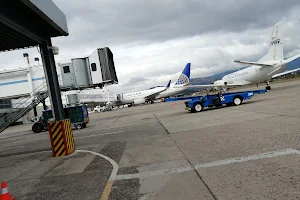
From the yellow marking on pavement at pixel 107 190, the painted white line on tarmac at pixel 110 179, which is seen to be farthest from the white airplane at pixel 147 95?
the yellow marking on pavement at pixel 107 190

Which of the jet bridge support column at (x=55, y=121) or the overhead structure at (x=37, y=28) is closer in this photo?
the overhead structure at (x=37, y=28)

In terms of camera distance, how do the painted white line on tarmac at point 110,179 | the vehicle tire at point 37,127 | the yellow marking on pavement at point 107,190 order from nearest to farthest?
the yellow marking on pavement at point 107,190
the painted white line on tarmac at point 110,179
the vehicle tire at point 37,127

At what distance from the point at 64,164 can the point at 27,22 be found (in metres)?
5.37

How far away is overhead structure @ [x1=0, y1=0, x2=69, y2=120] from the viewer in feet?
27.8

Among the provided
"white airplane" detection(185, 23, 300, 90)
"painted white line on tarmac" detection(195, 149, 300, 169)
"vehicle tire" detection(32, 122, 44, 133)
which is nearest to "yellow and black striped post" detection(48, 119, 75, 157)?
"painted white line on tarmac" detection(195, 149, 300, 169)

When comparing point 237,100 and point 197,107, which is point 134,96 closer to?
point 197,107

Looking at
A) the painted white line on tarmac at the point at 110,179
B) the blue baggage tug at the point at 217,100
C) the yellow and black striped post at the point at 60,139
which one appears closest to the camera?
the painted white line on tarmac at the point at 110,179

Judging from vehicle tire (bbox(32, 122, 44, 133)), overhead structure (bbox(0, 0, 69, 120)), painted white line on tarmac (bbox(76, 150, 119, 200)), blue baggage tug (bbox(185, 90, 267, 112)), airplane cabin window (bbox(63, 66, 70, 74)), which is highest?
overhead structure (bbox(0, 0, 69, 120))

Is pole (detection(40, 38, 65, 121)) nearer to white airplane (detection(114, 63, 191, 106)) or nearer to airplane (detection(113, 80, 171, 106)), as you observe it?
white airplane (detection(114, 63, 191, 106))

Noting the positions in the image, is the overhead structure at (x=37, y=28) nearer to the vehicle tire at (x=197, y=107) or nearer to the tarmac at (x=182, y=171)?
the tarmac at (x=182, y=171)

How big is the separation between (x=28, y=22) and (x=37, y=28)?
85 centimetres

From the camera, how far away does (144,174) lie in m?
6.43

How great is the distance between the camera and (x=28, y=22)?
32.2 feet

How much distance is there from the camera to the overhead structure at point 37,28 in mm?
8463
